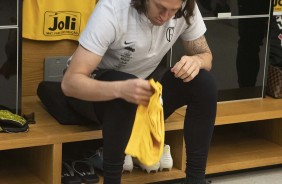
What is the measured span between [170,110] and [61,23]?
0.56 metres

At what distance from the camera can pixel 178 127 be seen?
2.22m

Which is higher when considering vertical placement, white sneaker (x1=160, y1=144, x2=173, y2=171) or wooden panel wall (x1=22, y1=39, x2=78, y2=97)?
wooden panel wall (x1=22, y1=39, x2=78, y2=97)

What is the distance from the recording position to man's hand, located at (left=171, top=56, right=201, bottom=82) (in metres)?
1.88

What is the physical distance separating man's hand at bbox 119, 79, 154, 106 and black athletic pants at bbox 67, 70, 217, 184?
0.09 metres

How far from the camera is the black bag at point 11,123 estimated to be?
2.03m

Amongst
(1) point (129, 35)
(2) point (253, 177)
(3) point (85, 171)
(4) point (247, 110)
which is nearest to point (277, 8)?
(4) point (247, 110)

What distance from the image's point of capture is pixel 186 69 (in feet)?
6.20

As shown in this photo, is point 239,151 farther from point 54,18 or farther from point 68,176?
point 54,18

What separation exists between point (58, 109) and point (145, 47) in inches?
14.7

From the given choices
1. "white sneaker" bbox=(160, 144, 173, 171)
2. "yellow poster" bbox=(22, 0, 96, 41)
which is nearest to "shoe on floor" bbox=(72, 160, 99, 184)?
"white sneaker" bbox=(160, 144, 173, 171)

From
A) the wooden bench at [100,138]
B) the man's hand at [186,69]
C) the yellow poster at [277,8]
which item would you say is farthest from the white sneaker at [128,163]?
the yellow poster at [277,8]

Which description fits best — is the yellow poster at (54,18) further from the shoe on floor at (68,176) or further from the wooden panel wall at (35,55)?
the shoe on floor at (68,176)

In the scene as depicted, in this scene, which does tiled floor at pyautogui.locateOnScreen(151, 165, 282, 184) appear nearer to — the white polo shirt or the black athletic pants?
the black athletic pants

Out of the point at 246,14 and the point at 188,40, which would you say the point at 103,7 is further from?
the point at 246,14
